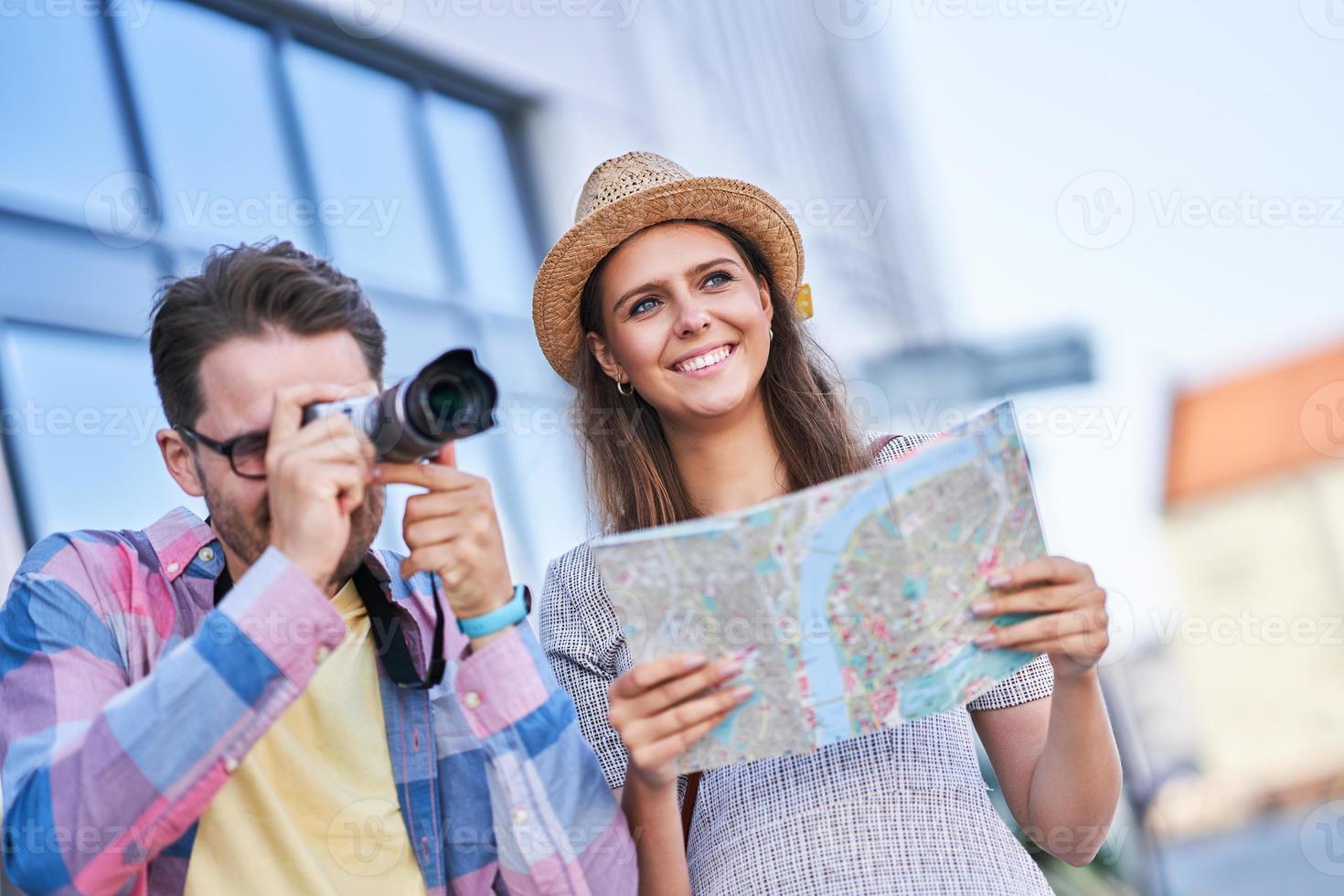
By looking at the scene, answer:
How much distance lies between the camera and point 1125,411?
257cm

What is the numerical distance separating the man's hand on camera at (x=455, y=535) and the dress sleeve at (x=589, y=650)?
34cm

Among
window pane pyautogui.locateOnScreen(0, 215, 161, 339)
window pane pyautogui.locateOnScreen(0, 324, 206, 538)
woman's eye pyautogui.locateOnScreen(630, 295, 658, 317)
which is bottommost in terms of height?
woman's eye pyautogui.locateOnScreen(630, 295, 658, 317)

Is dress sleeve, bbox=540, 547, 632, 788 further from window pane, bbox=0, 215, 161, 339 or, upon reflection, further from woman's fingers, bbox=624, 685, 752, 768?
window pane, bbox=0, 215, 161, 339

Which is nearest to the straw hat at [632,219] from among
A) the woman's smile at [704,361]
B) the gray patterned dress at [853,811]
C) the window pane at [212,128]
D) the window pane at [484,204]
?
the woman's smile at [704,361]

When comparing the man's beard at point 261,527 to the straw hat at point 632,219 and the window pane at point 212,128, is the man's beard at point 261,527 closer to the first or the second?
the straw hat at point 632,219

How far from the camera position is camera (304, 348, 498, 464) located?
46.9 inches

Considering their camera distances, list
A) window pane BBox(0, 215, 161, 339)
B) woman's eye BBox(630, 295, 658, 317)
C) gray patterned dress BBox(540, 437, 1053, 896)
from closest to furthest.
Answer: gray patterned dress BBox(540, 437, 1053, 896)
woman's eye BBox(630, 295, 658, 317)
window pane BBox(0, 215, 161, 339)

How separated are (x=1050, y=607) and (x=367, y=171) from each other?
3.24 m

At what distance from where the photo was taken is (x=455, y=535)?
1270 mm

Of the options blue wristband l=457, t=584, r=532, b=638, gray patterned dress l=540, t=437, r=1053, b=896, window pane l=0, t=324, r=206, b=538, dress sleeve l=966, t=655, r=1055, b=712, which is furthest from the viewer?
window pane l=0, t=324, r=206, b=538

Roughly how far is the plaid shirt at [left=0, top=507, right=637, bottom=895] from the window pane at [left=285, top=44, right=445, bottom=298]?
2.54 meters

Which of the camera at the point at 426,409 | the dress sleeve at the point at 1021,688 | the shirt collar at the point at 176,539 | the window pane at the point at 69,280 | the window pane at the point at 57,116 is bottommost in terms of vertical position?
the dress sleeve at the point at 1021,688

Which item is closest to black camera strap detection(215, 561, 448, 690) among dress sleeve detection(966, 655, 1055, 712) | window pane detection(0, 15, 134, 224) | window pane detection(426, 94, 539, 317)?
dress sleeve detection(966, 655, 1055, 712)

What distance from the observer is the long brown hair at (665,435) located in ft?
5.65
